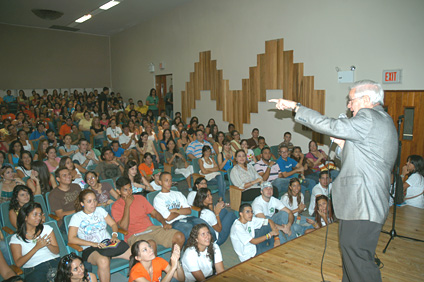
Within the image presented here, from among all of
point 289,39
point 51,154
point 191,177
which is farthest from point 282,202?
point 289,39

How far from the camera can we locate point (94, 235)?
323 centimetres

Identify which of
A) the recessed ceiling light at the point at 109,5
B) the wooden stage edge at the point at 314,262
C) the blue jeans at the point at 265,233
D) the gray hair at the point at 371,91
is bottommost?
the blue jeans at the point at 265,233

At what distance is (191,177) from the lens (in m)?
5.52

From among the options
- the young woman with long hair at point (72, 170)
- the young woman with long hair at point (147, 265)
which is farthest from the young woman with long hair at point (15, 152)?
the young woman with long hair at point (147, 265)

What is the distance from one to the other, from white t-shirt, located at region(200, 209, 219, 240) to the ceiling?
7850 millimetres

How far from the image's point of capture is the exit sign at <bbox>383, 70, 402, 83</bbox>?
17.9ft

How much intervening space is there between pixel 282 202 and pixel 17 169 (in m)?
3.86

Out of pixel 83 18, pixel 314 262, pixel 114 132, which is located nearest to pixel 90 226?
Result: pixel 314 262

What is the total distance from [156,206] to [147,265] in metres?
1.30

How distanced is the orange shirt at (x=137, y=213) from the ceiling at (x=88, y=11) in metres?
7.58

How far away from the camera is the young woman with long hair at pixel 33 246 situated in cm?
277

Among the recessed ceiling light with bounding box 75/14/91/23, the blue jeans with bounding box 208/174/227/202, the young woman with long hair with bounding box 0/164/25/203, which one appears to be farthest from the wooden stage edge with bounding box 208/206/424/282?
the recessed ceiling light with bounding box 75/14/91/23

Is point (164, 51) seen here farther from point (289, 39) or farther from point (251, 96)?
point (289, 39)

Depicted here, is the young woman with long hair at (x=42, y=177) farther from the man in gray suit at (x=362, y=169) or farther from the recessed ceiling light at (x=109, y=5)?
the recessed ceiling light at (x=109, y=5)
